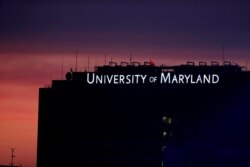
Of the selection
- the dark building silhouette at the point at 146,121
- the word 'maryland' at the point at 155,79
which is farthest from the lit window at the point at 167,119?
the word 'maryland' at the point at 155,79

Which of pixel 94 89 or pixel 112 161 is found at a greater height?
pixel 94 89

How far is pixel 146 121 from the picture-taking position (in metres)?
185

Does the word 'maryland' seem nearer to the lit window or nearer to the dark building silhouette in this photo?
the dark building silhouette

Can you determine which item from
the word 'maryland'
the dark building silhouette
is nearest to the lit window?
the dark building silhouette

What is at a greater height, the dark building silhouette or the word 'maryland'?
the word 'maryland'

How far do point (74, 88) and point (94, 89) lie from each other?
4380 mm

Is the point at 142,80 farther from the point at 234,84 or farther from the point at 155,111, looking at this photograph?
the point at 234,84

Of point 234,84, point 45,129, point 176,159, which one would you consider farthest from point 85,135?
point 234,84

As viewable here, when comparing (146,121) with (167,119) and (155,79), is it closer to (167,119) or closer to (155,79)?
(167,119)

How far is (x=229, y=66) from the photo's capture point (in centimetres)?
18150

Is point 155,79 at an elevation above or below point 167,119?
above

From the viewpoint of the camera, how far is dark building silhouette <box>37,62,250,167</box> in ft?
588

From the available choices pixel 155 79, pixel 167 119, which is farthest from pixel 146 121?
pixel 155 79

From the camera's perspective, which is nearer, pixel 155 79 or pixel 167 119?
pixel 155 79
